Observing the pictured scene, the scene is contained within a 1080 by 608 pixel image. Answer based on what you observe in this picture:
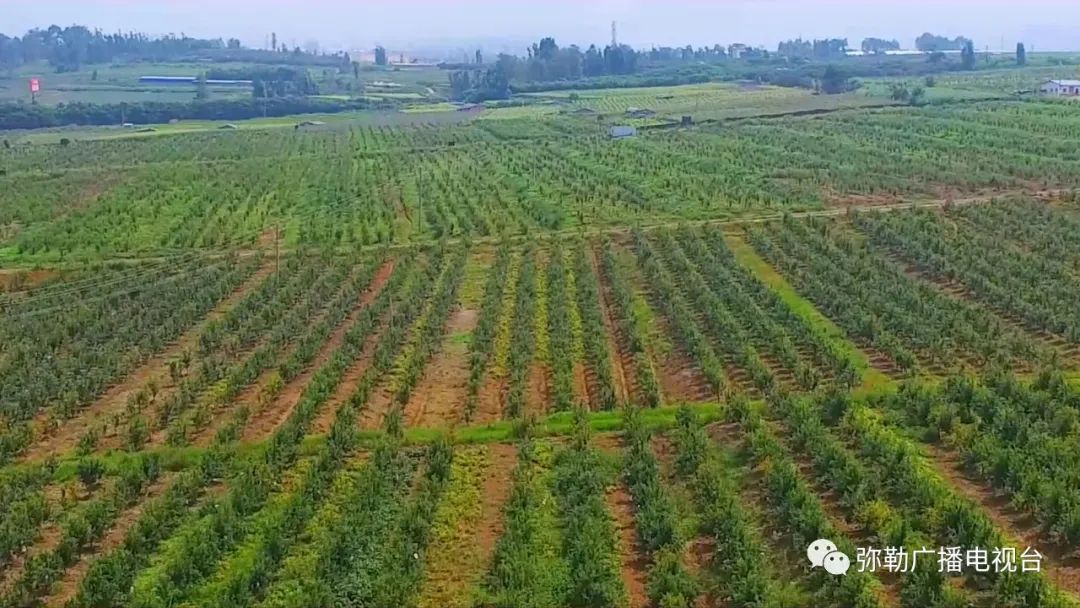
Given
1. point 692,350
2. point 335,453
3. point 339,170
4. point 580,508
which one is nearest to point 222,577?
point 335,453

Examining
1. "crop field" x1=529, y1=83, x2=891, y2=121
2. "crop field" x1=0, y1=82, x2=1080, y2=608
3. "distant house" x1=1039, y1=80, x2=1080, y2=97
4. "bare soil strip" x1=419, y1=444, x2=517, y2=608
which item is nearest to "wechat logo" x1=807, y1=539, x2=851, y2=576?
"crop field" x1=0, y1=82, x2=1080, y2=608

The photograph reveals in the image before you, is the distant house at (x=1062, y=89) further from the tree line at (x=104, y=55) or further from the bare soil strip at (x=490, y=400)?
the tree line at (x=104, y=55)

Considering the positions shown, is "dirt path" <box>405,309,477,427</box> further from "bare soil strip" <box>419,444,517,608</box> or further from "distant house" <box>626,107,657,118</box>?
"distant house" <box>626,107,657,118</box>

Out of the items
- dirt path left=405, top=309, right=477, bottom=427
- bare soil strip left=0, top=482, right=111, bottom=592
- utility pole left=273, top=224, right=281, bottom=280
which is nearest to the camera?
bare soil strip left=0, top=482, right=111, bottom=592

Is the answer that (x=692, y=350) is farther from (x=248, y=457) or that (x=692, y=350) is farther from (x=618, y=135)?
(x=618, y=135)

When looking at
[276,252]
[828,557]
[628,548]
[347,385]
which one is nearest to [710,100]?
[276,252]

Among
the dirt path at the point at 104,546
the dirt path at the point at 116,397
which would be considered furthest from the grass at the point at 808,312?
the dirt path at the point at 116,397
